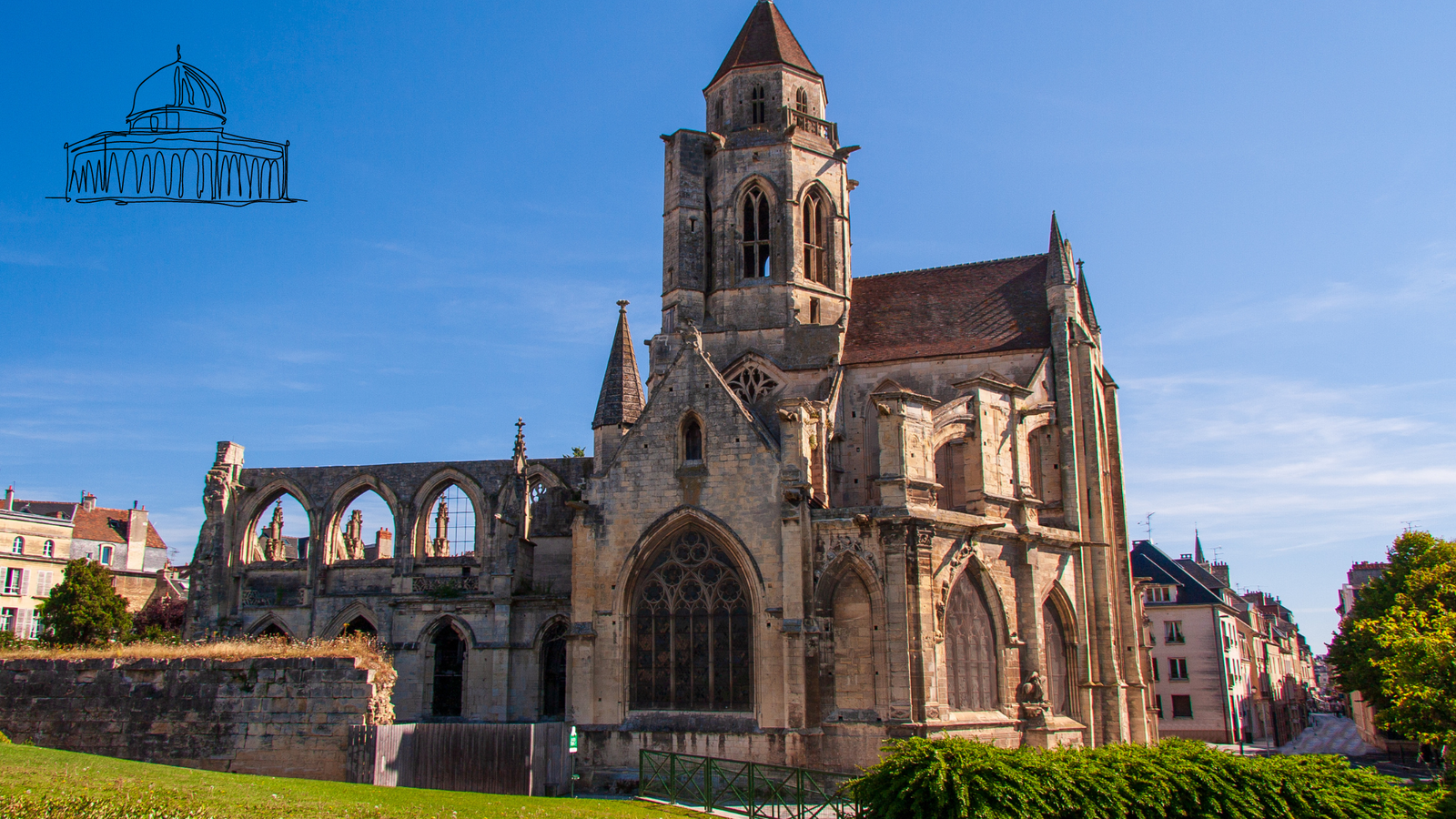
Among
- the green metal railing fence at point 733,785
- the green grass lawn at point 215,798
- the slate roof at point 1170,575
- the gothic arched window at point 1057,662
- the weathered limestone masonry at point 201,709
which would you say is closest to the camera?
the green grass lawn at point 215,798

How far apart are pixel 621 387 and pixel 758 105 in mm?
9169

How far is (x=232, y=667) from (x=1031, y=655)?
14.8 m

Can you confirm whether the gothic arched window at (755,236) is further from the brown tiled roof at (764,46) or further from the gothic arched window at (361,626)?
the gothic arched window at (361,626)

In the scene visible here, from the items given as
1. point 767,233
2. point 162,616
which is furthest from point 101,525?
point 767,233

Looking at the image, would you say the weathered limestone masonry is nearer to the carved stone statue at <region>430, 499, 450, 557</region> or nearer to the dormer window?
the carved stone statue at <region>430, 499, 450, 557</region>

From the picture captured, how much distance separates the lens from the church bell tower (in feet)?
93.1

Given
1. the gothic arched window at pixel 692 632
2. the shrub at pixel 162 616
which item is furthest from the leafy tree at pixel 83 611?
the gothic arched window at pixel 692 632

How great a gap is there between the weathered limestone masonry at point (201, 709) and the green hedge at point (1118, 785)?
8.79 m

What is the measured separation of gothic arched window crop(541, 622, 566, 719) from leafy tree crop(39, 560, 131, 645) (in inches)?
544

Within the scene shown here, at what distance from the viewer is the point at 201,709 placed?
18.5 m

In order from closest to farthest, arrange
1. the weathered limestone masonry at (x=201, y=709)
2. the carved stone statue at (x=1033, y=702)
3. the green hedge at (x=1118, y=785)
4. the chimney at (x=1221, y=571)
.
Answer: the green hedge at (x=1118, y=785), the weathered limestone masonry at (x=201, y=709), the carved stone statue at (x=1033, y=702), the chimney at (x=1221, y=571)

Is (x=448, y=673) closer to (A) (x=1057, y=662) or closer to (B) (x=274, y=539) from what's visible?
(B) (x=274, y=539)

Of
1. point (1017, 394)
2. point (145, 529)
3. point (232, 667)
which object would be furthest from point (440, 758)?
point (145, 529)

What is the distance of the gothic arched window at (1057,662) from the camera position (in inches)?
920
